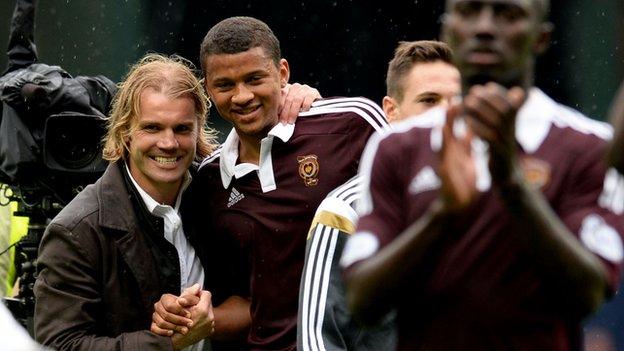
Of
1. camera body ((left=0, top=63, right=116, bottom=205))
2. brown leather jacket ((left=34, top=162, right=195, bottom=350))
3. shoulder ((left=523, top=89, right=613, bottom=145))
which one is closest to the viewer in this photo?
shoulder ((left=523, top=89, right=613, bottom=145))

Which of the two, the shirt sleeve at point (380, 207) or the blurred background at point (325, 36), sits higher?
the shirt sleeve at point (380, 207)

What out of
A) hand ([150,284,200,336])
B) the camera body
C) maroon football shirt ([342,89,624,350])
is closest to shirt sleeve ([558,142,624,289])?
maroon football shirt ([342,89,624,350])

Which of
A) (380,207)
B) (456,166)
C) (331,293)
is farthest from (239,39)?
(456,166)

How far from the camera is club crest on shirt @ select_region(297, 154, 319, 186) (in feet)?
15.6

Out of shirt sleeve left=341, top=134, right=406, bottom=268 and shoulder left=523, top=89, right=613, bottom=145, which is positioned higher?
shoulder left=523, top=89, right=613, bottom=145

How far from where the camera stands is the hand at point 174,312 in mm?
4609

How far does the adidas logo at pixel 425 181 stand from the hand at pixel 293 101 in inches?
81.8

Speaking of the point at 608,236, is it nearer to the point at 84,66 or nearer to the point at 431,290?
the point at 431,290

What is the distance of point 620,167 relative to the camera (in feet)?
8.81

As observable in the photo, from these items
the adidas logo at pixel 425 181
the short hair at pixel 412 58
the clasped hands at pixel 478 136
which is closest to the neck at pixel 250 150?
the short hair at pixel 412 58

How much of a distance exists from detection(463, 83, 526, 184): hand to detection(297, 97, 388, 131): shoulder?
237 centimetres

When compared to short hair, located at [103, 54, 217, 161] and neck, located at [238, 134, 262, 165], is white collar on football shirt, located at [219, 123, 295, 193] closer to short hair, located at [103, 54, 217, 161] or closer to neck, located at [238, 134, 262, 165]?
neck, located at [238, 134, 262, 165]

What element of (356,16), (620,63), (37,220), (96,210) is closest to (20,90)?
(37,220)

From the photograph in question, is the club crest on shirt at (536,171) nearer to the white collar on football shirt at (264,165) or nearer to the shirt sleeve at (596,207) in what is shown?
the shirt sleeve at (596,207)
